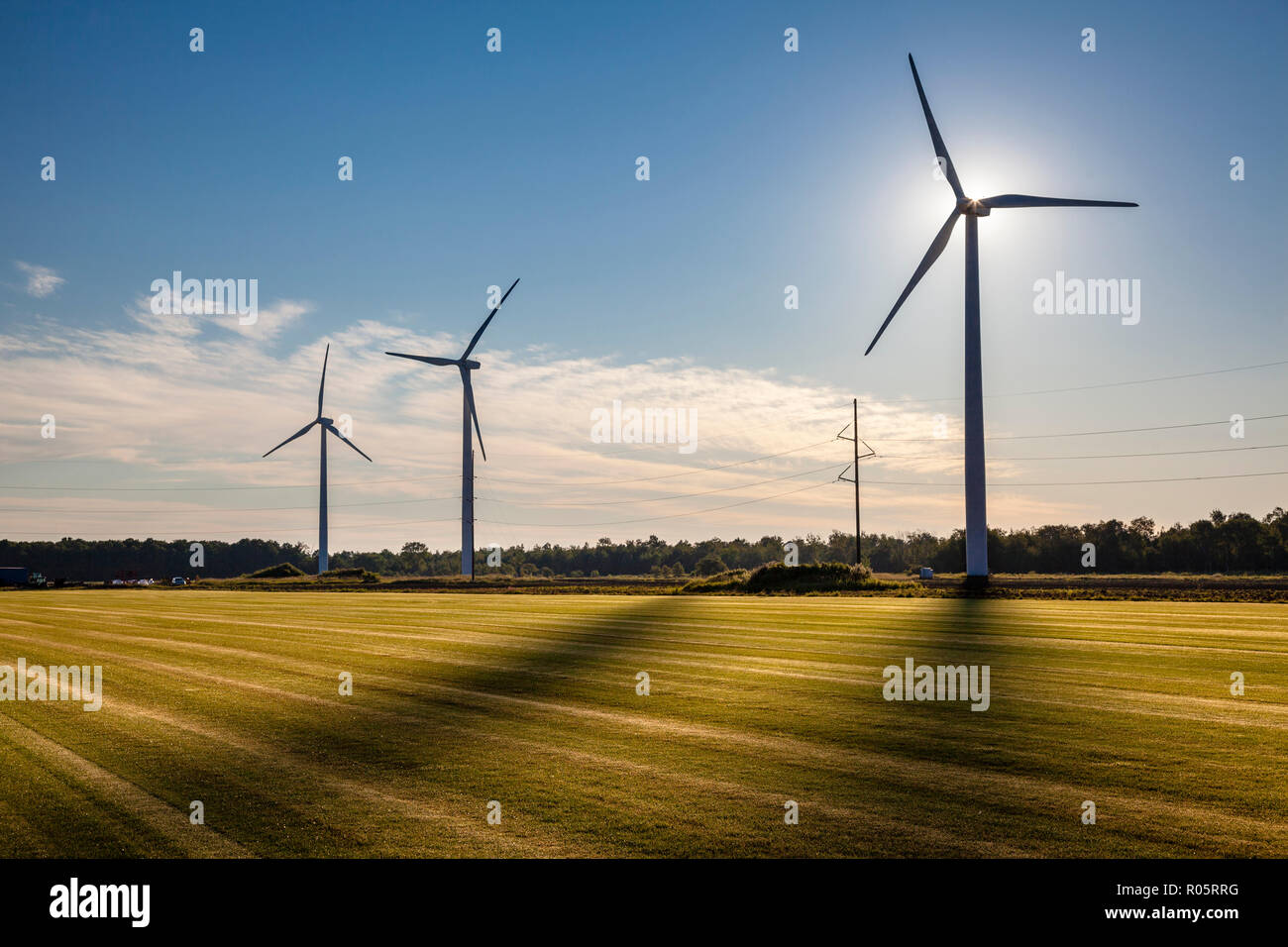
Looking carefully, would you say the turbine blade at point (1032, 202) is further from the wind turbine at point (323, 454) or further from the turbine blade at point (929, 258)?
the wind turbine at point (323, 454)

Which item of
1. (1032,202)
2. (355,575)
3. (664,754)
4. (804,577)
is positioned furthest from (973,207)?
(355,575)

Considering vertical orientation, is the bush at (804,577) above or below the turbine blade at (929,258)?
below

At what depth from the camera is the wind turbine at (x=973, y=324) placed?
53188 millimetres

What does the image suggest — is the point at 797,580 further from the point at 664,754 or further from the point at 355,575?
the point at 355,575

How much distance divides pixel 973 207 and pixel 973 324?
8841 mm

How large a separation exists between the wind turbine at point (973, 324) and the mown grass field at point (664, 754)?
3181 cm

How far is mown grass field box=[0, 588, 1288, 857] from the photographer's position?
7.52 m

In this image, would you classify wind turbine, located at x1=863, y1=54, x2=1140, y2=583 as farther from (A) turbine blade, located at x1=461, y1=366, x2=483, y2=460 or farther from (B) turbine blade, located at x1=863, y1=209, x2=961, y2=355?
(A) turbine blade, located at x1=461, y1=366, x2=483, y2=460

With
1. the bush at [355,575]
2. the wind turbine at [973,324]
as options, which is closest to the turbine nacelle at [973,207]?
the wind turbine at [973,324]

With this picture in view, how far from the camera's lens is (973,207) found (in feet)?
188

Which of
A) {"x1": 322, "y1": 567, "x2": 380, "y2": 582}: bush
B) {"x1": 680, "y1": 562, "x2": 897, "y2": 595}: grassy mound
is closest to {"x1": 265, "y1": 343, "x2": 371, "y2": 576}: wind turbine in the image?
{"x1": 322, "y1": 567, "x2": 380, "y2": 582}: bush
